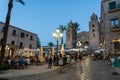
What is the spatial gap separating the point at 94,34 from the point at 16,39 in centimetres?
6195

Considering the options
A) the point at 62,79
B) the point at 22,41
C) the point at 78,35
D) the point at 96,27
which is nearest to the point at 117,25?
the point at 62,79

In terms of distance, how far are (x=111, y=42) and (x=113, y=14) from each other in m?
5.47

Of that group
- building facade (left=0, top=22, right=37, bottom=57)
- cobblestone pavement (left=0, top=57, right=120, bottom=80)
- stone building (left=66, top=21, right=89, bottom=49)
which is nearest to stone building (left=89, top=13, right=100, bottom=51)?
stone building (left=66, top=21, right=89, bottom=49)

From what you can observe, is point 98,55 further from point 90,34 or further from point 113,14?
point 90,34

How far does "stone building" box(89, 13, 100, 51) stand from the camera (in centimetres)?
9631

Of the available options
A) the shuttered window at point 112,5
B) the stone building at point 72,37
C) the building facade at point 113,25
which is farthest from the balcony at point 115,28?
the stone building at point 72,37

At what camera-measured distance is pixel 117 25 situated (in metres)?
31.2

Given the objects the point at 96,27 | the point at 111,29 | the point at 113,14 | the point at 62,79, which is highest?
the point at 96,27

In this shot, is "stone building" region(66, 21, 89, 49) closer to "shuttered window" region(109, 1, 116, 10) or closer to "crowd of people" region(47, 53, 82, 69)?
"shuttered window" region(109, 1, 116, 10)

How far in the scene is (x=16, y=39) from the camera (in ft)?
147

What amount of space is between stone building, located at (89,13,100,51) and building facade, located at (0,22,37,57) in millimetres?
51443

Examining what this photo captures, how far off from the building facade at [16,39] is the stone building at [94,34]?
169 ft

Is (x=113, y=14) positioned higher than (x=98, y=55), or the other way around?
(x=113, y=14)

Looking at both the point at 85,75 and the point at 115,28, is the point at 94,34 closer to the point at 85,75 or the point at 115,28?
the point at 115,28
